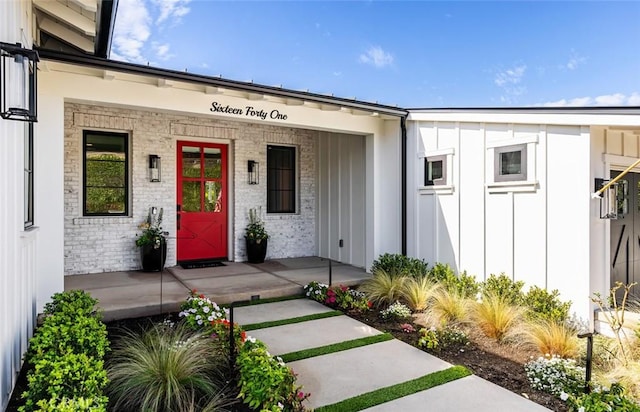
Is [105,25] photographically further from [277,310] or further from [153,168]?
[277,310]

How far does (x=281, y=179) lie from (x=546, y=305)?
5.59m

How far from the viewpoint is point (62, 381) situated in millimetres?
2336

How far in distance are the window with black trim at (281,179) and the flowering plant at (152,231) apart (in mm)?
2235

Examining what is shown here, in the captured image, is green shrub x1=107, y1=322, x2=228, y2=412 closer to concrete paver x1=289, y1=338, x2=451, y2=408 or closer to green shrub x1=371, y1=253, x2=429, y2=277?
concrete paver x1=289, y1=338, x2=451, y2=408

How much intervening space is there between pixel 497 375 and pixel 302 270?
13.5 ft

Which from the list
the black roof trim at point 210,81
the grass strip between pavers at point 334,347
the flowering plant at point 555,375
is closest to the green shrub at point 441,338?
the grass strip between pavers at point 334,347

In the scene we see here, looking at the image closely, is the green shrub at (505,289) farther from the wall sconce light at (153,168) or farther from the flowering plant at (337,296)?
the wall sconce light at (153,168)

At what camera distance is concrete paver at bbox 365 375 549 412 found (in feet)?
9.69

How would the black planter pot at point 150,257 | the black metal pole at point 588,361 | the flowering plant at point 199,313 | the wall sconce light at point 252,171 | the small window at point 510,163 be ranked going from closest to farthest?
1. the black metal pole at point 588,361
2. the flowering plant at point 199,313
3. the small window at point 510,163
4. the black planter pot at point 150,257
5. the wall sconce light at point 252,171

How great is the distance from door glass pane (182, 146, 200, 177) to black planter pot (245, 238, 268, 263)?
1707 mm

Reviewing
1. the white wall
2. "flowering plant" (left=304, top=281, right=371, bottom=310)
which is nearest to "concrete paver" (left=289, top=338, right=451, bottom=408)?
"flowering plant" (left=304, top=281, right=371, bottom=310)

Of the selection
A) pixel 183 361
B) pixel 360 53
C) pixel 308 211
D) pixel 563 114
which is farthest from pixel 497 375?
pixel 360 53

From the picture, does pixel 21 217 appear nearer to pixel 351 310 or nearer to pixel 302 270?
pixel 351 310

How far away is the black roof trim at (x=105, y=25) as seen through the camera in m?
3.42
